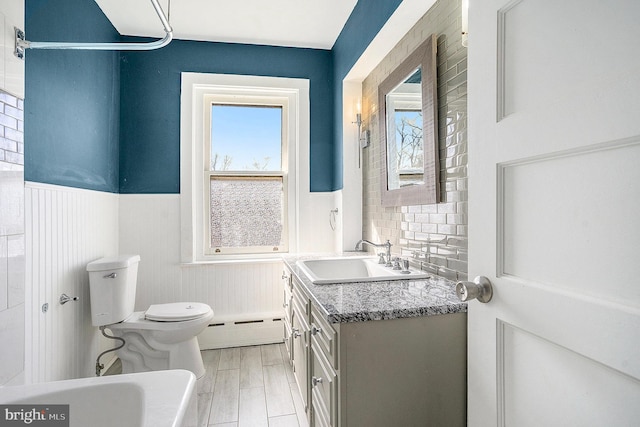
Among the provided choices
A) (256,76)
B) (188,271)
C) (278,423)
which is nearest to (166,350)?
(188,271)

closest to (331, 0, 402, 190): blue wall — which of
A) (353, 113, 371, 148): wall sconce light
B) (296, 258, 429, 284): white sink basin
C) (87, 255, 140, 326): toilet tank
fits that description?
(353, 113, 371, 148): wall sconce light

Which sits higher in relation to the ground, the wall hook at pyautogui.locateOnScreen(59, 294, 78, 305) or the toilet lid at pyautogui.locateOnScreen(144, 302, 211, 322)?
the wall hook at pyautogui.locateOnScreen(59, 294, 78, 305)

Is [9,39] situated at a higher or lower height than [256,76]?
lower

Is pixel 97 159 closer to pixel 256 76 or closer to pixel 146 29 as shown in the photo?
pixel 146 29

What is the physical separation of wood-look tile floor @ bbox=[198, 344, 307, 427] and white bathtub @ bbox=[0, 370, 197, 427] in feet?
3.52

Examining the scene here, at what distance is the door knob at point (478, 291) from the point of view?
0.88m

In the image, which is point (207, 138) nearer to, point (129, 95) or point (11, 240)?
point (129, 95)

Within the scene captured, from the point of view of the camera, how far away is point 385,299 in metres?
1.30

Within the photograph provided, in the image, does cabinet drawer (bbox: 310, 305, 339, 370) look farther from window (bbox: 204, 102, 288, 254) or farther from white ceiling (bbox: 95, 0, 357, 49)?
white ceiling (bbox: 95, 0, 357, 49)

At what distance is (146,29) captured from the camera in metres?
2.72

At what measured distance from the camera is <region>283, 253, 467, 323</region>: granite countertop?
3.78 feet

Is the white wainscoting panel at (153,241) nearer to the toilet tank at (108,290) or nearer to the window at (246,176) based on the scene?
the window at (246,176)

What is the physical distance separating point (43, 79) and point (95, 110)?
636 mm

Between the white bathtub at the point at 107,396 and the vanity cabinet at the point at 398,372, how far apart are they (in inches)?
19.1
